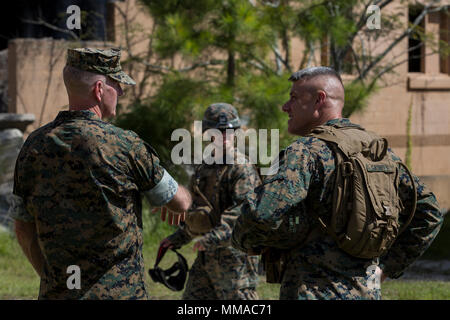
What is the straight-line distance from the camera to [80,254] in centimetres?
276

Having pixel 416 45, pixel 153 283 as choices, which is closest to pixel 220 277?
pixel 153 283

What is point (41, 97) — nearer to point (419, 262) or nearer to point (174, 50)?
point (174, 50)

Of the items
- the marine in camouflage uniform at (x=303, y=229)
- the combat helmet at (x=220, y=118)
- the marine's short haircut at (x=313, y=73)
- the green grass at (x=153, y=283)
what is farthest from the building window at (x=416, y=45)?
the marine in camouflage uniform at (x=303, y=229)

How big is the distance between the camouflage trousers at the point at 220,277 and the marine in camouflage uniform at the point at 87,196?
1757mm

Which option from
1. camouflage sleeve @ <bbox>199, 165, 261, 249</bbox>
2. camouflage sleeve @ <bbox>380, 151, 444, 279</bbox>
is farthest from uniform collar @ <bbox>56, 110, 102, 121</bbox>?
camouflage sleeve @ <bbox>199, 165, 261, 249</bbox>

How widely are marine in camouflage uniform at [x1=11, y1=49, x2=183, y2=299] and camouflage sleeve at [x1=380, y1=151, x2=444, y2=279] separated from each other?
3.52ft

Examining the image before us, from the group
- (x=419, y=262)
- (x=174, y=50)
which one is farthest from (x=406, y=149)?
(x=174, y=50)

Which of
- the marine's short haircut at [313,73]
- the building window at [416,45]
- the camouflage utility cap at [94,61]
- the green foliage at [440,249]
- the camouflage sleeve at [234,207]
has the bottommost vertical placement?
the green foliage at [440,249]

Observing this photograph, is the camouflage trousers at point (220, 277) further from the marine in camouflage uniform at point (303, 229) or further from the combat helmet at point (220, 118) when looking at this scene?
the marine in camouflage uniform at point (303, 229)

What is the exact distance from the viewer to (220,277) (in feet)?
14.9

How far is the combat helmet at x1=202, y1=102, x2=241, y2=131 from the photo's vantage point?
4773mm

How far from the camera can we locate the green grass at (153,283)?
680 centimetres

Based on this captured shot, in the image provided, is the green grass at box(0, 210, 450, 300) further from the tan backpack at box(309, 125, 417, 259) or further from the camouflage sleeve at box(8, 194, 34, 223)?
the camouflage sleeve at box(8, 194, 34, 223)
